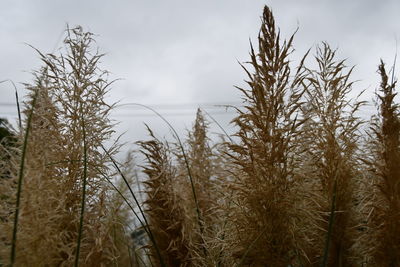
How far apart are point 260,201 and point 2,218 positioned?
1.22m

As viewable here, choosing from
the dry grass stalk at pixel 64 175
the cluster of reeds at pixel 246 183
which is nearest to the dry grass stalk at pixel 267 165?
the cluster of reeds at pixel 246 183

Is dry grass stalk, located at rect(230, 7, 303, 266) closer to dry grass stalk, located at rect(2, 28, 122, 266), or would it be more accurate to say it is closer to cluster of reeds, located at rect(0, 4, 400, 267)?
cluster of reeds, located at rect(0, 4, 400, 267)

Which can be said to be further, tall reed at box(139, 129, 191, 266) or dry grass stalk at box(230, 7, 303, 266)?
tall reed at box(139, 129, 191, 266)

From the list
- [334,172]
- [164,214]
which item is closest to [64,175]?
[164,214]

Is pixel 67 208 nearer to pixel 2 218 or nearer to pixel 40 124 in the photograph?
Answer: pixel 2 218

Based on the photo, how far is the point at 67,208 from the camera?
2.28 metres

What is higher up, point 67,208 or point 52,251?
point 67,208

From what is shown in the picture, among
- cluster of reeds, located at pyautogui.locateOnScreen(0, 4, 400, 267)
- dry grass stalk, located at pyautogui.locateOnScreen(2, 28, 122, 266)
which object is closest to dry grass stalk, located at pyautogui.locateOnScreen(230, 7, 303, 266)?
cluster of reeds, located at pyautogui.locateOnScreen(0, 4, 400, 267)

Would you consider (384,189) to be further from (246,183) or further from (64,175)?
(64,175)

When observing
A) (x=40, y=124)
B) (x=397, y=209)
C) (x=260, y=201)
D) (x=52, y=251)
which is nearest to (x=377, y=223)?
(x=397, y=209)

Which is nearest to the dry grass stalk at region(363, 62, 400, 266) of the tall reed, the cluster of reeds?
the cluster of reeds

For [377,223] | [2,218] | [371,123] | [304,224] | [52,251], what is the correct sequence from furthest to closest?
[371,123], [377,223], [304,224], [2,218], [52,251]

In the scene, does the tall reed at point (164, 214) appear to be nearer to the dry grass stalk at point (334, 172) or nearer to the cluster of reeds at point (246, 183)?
the cluster of reeds at point (246, 183)

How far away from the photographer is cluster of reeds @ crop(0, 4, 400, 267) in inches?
83.4
